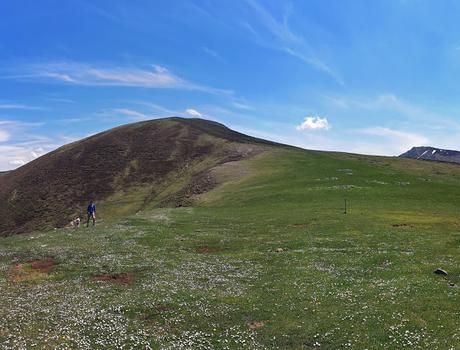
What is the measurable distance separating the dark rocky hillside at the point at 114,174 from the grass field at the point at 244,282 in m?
45.6

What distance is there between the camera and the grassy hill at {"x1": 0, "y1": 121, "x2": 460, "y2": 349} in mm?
24923

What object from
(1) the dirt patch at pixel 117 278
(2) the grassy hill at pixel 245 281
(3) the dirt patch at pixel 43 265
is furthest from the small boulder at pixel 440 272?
(3) the dirt patch at pixel 43 265

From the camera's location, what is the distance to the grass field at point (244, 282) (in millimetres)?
24891

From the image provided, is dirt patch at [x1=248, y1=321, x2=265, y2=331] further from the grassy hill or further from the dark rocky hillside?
the dark rocky hillside

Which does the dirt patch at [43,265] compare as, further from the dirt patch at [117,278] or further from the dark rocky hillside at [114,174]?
the dark rocky hillside at [114,174]

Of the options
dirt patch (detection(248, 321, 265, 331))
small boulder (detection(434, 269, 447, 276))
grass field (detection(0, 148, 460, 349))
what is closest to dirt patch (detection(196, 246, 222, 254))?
grass field (detection(0, 148, 460, 349))

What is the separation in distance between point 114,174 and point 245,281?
4887 inches

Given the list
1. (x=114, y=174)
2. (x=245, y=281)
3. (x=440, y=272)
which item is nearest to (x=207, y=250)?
(x=245, y=281)

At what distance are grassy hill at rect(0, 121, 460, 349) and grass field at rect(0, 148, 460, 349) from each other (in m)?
0.12

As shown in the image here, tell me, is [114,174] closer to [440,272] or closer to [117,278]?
[117,278]

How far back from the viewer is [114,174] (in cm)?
15275

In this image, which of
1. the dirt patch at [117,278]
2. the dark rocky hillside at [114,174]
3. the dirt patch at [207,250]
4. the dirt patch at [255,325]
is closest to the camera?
the dirt patch at [255,325]

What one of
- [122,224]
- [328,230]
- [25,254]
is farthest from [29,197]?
[328,230]

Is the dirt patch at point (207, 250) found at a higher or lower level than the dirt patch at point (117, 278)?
higher
